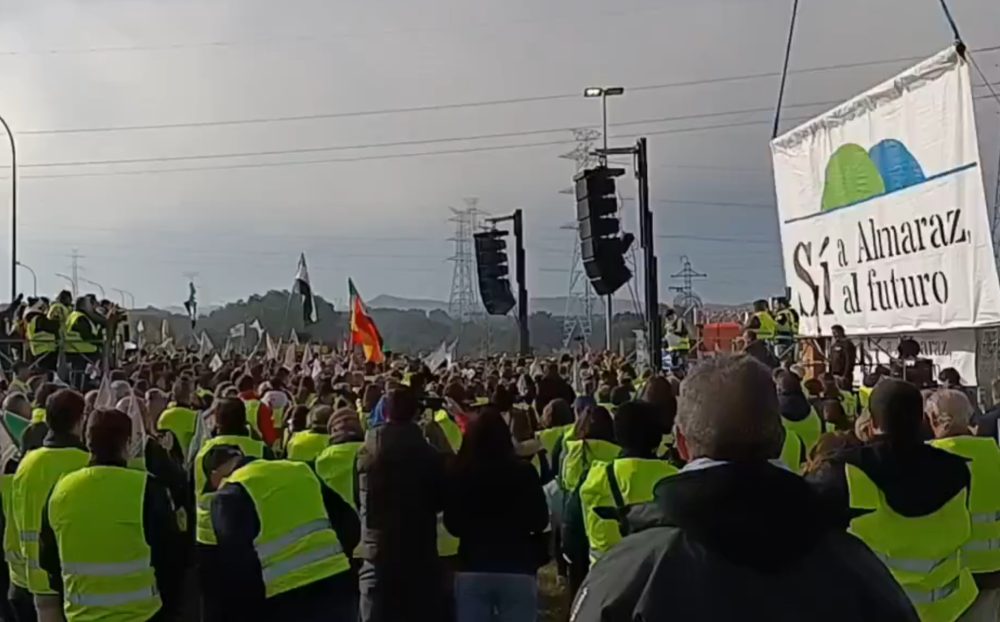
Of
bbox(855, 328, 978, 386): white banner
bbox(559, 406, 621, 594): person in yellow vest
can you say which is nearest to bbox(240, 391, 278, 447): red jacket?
bbox(559, 406, 621, 594): person in yellow vest

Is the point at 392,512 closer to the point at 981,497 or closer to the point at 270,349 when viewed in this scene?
the point at 981,497

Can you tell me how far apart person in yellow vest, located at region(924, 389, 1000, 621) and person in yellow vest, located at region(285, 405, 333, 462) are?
12.9 feet

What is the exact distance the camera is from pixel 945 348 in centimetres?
1549

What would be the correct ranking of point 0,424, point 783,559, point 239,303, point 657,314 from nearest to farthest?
point 783,559
point 0,424
point 657,314
point 239,303

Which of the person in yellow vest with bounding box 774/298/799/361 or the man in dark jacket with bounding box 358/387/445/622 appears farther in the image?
the person in yellow vest with bounding box 774/298/799/361

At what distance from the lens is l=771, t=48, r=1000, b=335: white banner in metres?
14.4

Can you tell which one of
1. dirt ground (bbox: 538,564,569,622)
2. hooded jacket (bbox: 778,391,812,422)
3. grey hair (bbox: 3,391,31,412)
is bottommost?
dirt ground (bbox: 538,564,569,622)

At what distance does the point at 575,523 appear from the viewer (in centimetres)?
815

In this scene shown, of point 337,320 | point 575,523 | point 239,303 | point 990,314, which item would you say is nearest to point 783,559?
point 575,523

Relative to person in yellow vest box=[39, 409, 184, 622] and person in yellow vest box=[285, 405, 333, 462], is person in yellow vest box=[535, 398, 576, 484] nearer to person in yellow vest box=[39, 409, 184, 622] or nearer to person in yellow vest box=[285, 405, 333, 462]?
person in yellow vest box=[285, 405, 333, 462]

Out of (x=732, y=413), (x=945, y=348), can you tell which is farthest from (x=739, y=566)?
(x=945, y=348)

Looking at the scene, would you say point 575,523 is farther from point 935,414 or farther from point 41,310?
point 41,310

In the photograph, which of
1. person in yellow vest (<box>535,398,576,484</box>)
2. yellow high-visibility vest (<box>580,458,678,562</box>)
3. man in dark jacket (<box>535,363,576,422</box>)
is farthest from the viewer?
man in dark jacket (<box>535,363,576,422</box>)

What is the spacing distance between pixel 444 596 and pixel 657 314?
45.9 feet
